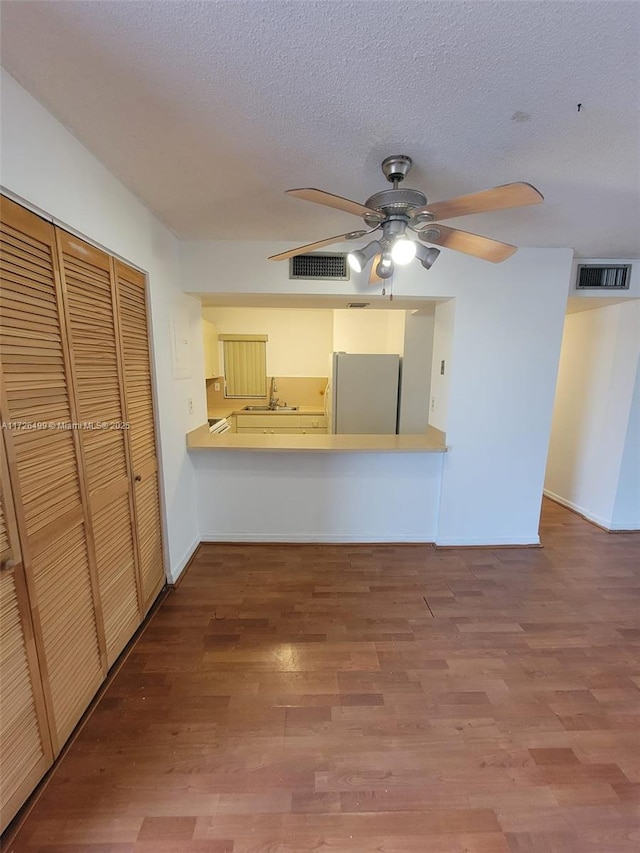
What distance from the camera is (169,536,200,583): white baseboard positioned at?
2.28 metres

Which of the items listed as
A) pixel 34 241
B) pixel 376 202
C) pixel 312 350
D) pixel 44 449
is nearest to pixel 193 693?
pixel 44 449

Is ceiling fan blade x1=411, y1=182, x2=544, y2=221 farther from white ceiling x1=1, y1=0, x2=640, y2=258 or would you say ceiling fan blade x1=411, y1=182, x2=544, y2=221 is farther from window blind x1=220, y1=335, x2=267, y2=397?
window blind x1=220, y1=335, x2=267, y2=397

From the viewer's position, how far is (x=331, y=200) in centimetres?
121

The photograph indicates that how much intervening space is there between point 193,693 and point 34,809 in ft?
1.85

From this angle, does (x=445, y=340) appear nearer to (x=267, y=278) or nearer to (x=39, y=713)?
(x=267, y=278)

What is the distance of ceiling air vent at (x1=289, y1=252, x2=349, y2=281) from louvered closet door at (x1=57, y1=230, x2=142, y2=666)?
120cm

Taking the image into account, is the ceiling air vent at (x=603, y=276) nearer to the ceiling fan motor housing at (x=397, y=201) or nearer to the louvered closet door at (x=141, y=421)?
the ceiling fan motor housing at (x=397, y=201)

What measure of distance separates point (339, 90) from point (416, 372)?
2.68 metres

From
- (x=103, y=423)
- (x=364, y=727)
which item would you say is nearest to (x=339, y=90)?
(x=103, y=423)

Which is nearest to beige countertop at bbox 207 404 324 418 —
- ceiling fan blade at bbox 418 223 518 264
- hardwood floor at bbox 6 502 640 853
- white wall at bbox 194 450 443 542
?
white wall at bbox 194 450 443 542

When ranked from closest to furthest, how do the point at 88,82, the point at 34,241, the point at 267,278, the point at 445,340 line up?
the point at 88,82 < the point at 34,241 < the point at 267,278 < the point at 445,340

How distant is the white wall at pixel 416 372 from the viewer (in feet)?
11.3

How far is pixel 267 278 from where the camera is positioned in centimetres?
238

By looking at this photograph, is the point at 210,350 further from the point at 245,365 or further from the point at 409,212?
the point at 409,212
